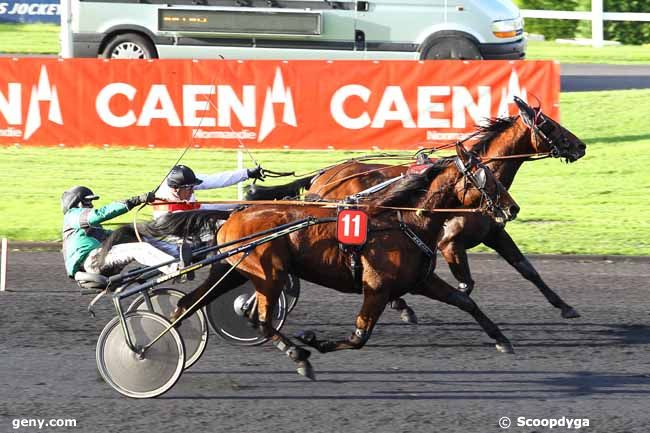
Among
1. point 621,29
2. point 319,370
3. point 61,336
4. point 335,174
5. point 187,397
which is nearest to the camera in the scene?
point 187,397

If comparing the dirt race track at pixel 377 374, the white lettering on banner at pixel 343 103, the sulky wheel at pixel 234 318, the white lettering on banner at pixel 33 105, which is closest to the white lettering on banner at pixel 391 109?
the white lettering on banner at pixel 343 103

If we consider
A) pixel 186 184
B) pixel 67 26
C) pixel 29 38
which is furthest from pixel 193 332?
pixel 29 38

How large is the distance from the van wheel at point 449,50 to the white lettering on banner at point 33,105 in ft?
19.4

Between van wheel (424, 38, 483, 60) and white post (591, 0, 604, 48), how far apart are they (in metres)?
9.64

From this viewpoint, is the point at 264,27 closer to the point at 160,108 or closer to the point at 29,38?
the point at 160,108

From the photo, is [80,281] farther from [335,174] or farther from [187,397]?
[335,174]

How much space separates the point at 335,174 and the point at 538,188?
6469mm

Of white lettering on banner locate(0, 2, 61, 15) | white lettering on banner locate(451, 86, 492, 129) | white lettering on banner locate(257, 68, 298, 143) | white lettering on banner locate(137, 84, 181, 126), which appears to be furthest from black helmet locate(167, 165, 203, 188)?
white lettering on banner locate(0, 2, 61, 15)

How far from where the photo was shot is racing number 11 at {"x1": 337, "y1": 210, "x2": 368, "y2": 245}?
7090 mm

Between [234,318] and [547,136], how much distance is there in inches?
110

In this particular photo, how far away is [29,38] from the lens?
2694 centimetres

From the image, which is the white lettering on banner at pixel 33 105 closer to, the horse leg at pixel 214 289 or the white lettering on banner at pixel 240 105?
the white lettering on banner at pixel 240 105

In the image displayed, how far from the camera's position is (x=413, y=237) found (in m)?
7.22

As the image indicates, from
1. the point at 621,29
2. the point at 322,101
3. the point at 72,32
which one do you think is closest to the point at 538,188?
the point at 322,101
